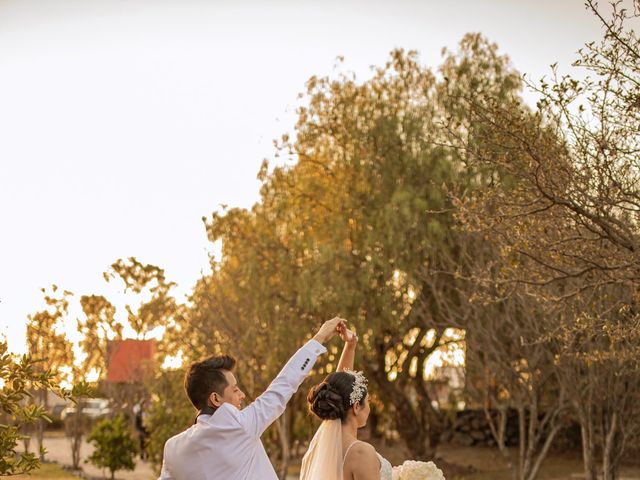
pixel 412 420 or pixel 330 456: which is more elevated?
pixel 330 456

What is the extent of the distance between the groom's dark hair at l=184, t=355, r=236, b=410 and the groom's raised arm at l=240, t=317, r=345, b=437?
0.59 feet

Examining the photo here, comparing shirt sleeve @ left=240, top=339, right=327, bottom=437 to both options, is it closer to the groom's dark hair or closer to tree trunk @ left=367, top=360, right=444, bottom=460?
the groom's dark hair

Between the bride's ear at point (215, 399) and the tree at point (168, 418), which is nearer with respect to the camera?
the bride's ear at point (215, 399)

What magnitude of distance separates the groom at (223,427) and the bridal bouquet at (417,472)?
1.77 metres

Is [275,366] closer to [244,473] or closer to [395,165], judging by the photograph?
[395,165]

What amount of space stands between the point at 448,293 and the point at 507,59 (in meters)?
5.26

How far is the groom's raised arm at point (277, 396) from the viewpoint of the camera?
459 centimetres

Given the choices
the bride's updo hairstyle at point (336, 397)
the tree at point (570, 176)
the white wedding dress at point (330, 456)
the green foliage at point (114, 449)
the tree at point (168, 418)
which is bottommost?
the green foliage at point (114, 449)

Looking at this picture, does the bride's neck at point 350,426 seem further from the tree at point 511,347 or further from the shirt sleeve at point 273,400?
the tree at point 511,347

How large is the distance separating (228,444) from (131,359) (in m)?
24.3

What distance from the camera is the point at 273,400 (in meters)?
4.62

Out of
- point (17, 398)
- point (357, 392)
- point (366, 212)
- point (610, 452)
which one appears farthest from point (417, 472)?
point (366, 212)

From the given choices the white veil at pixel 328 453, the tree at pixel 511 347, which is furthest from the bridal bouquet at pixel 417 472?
the tree at pixel 511 347

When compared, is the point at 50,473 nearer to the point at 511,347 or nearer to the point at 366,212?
the point at 366,212
